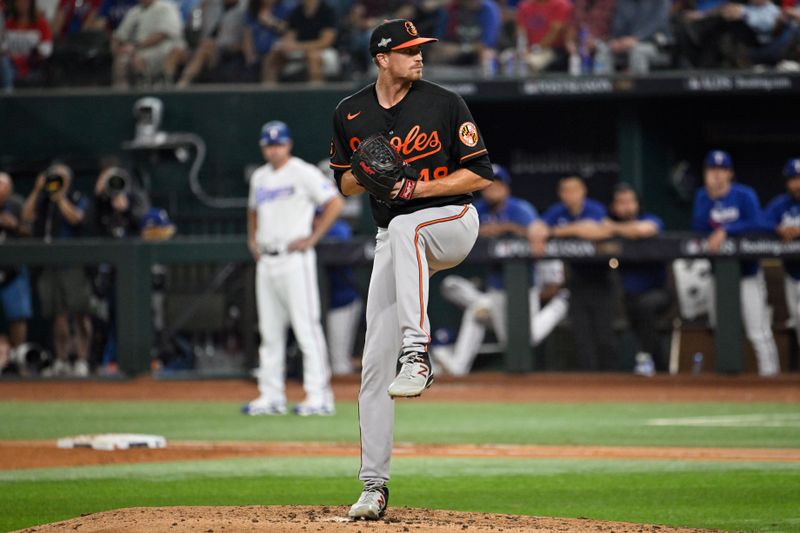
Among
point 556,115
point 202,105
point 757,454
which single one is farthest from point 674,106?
point 757,454

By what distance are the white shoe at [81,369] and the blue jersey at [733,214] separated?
6150mm

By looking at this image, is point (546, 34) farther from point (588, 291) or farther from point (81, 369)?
point (81, 369)

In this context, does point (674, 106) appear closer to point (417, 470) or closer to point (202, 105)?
point (202, 105)

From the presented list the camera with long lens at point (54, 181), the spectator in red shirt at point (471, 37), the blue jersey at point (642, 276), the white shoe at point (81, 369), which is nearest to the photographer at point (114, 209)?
the camera with long lens at point (54, 181)

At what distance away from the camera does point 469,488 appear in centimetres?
634

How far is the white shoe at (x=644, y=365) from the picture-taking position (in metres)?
12.6

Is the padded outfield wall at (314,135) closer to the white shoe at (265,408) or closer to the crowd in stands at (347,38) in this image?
the crowd in stands at (347,38)

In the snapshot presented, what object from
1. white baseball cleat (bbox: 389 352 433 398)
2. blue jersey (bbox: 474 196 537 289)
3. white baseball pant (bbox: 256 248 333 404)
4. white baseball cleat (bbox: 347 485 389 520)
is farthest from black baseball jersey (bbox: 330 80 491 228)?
blue jersey (bbox: 474 196 537 289)

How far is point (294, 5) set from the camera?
1516 cm

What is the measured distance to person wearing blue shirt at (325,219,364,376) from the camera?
42.1ft

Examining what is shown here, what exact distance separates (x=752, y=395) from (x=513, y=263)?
8.79 ft

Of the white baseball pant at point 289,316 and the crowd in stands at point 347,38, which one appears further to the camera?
the crowd in stands at point 347,38

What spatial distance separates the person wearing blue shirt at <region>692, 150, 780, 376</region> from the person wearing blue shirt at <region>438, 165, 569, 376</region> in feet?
4.92

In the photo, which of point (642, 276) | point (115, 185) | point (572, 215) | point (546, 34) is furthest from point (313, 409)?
point (546, 34)
